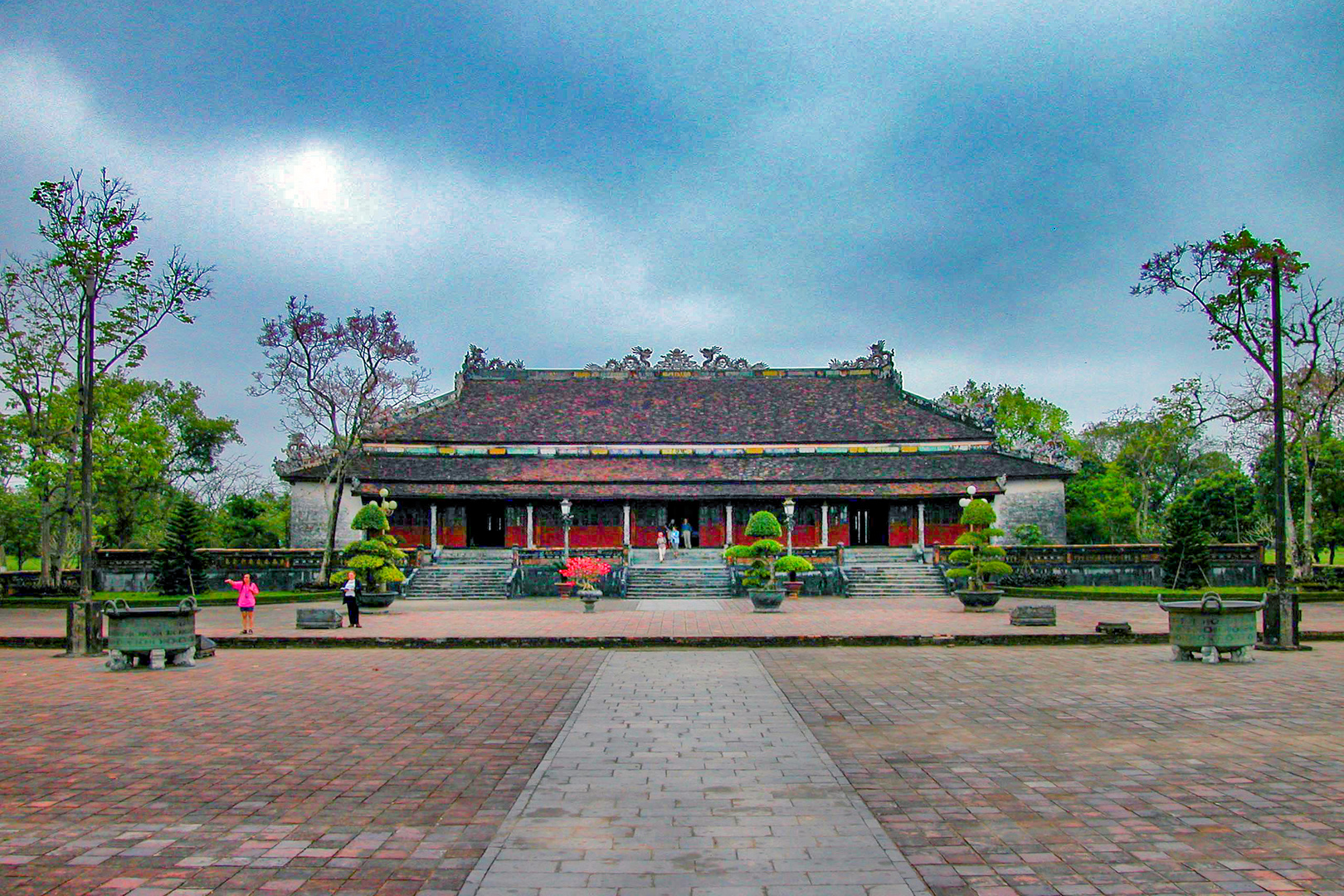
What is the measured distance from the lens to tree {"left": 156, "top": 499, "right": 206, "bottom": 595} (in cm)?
2939

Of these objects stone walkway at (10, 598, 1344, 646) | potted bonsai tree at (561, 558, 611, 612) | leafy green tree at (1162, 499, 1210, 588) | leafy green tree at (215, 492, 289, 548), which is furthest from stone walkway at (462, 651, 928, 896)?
leafy green tree at (215, 492, 289, 548)

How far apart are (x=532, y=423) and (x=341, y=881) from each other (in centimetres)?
3877

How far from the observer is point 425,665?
45.4 ft

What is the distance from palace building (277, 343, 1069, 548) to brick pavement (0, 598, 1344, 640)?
32.6 ft

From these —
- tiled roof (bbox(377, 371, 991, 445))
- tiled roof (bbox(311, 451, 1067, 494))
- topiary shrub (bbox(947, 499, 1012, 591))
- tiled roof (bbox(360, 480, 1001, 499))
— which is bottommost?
topiary shrub (bbox(947, 499, 1012, 591))

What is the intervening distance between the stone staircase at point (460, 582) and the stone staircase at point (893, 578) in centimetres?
1220

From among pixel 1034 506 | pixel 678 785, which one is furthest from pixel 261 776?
pixel 1034 506

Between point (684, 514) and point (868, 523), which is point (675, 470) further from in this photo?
point (868, 523)

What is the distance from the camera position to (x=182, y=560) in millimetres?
29469

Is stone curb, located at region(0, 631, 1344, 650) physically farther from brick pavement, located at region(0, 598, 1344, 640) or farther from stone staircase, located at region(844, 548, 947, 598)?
stone staircase, located at region(844, 548, 947, 598)

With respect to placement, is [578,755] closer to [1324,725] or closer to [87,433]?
[1324,725]

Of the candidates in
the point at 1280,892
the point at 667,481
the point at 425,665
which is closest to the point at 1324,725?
the point at 1280,892

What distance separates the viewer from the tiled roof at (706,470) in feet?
125

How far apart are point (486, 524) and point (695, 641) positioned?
25496mm
